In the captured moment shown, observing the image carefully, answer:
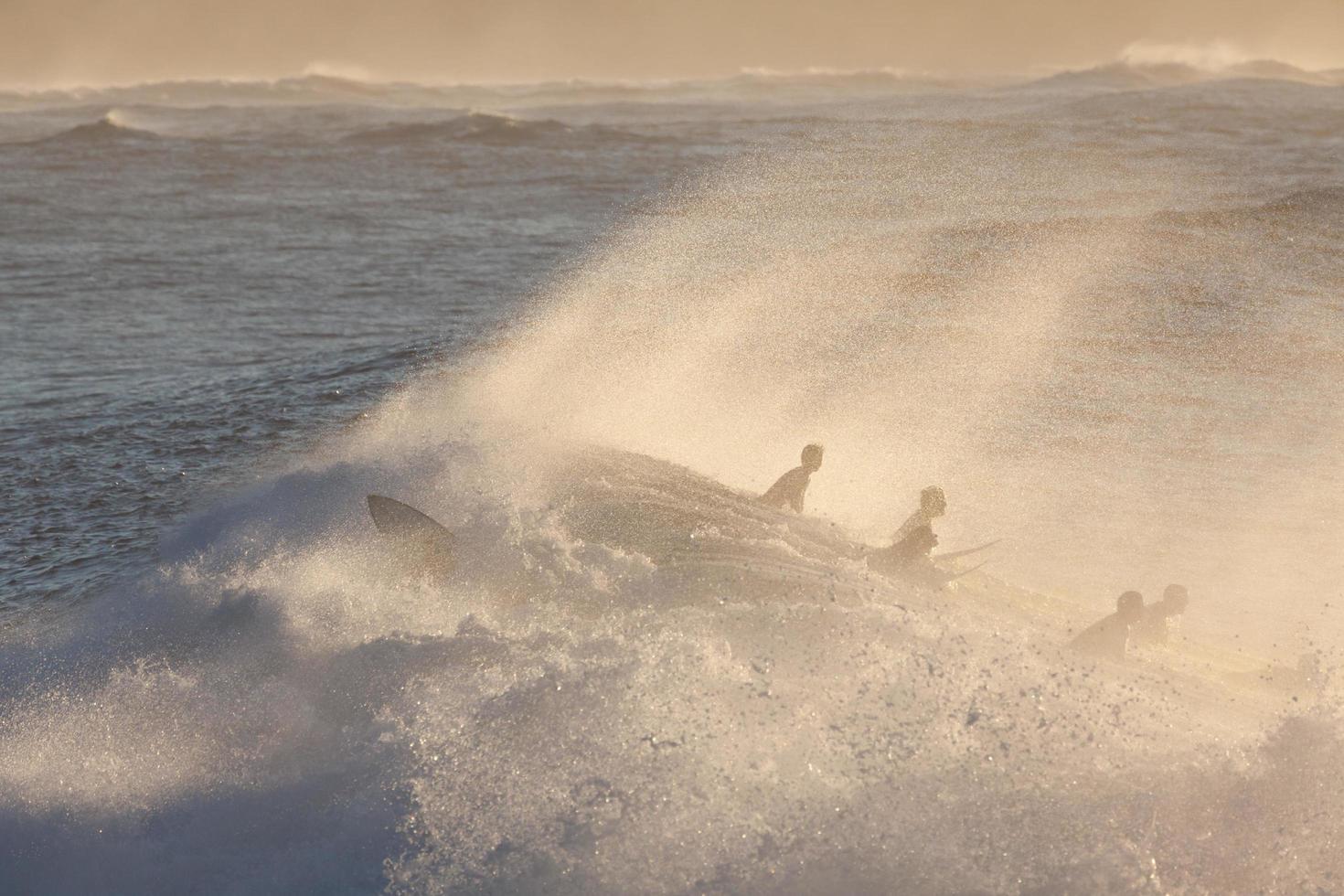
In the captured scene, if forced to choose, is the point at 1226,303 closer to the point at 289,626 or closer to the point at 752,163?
the point at 289,626

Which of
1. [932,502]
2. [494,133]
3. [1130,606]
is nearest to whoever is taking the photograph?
[1130,606]

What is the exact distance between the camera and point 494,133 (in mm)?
54344

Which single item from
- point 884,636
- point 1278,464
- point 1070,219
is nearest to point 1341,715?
point 884,636

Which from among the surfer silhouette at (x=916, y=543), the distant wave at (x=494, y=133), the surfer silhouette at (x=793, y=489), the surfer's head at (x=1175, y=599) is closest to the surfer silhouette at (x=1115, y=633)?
the surfer's head at (x=1175, y=599)

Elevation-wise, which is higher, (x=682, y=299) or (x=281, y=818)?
(x=682, y=299)

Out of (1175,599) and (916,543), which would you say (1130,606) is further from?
(916,543)

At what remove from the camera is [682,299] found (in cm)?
2286

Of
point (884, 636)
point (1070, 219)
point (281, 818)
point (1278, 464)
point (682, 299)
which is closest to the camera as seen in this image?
point (281, 818)

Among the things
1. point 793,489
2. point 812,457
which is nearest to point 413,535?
point 793,489

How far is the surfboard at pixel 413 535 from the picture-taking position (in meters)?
11.4

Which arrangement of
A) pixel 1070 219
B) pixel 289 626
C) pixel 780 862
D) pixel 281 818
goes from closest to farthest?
1. pixel 780 862
2. pixel 281 818
3. pixel 289 626
4. pixel 1070 219

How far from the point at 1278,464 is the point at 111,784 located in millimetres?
14248

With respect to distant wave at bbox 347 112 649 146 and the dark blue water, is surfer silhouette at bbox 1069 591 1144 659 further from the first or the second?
distant wave at bbox 347 112 649 146

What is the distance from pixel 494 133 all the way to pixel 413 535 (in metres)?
45.7
